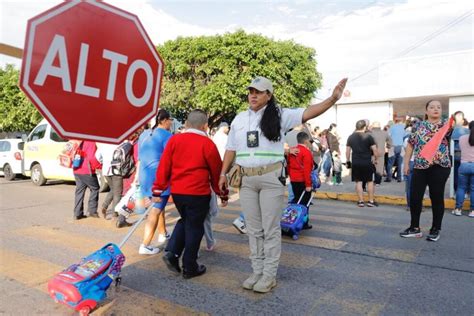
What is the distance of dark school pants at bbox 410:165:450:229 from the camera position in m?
5.10

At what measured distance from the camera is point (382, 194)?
9.06 metres

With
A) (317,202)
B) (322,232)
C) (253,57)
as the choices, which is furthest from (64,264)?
(253,57)

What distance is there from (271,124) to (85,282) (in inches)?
79.1

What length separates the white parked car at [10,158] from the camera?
44.2 feet

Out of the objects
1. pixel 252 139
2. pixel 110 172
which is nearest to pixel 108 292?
pixel 252 139

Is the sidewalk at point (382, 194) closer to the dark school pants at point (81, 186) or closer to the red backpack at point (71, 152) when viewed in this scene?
the dark school pants at point (81, 186)

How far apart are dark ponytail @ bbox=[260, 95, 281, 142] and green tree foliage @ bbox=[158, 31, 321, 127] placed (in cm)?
1930

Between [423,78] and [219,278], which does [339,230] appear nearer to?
[219,278]

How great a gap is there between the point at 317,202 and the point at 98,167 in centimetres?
482

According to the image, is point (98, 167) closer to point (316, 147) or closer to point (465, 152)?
point (316, 147)

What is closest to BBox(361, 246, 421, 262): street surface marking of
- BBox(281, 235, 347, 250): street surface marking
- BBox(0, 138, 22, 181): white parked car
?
BBox(281, 235, 347, 250): street surface marking

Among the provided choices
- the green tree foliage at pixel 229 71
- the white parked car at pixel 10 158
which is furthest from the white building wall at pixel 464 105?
the white parked car at pixel 10 158

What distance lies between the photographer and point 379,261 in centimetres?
443

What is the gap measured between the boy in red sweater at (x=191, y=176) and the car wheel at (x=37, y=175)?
9.72 meters
